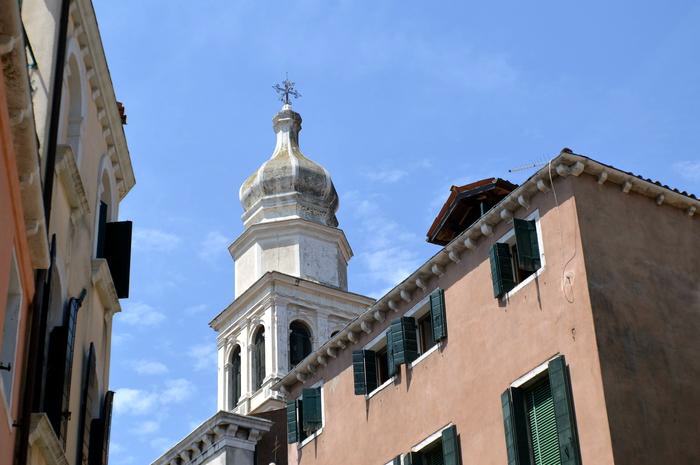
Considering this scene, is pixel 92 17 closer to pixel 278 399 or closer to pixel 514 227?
pixel 514 227

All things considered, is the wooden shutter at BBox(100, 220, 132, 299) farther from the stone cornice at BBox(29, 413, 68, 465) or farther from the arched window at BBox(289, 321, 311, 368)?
the arched window at BBox(289, 321, 311, 368)

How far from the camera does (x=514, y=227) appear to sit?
70.9ft

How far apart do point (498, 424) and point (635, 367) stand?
2.60 m

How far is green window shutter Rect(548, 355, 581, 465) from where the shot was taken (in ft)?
62.5

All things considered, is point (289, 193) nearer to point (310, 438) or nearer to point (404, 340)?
point (310, 438)

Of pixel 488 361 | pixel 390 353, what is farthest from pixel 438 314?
pixel 488 361

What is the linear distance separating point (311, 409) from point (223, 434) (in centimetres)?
528

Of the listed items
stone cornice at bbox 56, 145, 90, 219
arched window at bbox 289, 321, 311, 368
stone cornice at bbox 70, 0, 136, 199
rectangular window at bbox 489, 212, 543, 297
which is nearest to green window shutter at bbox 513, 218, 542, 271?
rectangular window at bbox 489, 212, 543, 297

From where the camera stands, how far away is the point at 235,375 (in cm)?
4809

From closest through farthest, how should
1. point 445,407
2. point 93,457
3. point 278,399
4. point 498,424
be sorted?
point 93,457, point 498,424, point 445,407, point 278,399

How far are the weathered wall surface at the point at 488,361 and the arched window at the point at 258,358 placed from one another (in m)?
20.7

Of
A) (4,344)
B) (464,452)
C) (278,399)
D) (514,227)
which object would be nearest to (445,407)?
(464,452)

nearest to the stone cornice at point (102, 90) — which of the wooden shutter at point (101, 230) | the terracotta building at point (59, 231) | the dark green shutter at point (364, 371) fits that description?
the terracotta building at point (59, 231)

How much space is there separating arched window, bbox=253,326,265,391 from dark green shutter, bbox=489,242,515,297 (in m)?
25.2
